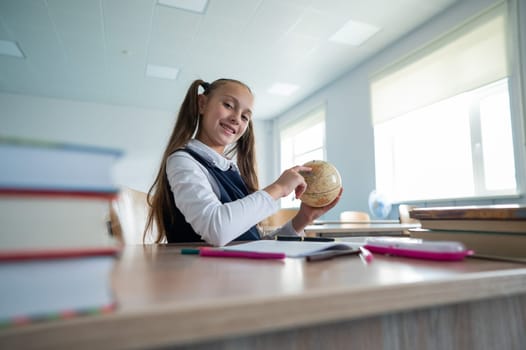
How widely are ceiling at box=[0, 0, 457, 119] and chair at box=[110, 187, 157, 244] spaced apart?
2.51 meters

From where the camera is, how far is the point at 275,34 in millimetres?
3693

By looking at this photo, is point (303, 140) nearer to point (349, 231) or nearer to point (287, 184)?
point (349, 231)

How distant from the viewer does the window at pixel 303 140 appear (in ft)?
18.1

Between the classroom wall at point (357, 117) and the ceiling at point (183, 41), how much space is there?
119 mm

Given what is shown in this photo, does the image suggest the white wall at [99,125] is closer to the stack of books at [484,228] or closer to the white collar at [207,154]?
the white collar at [207,154]

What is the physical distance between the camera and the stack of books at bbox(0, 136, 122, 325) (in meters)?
0.20

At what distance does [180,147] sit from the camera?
110 cm

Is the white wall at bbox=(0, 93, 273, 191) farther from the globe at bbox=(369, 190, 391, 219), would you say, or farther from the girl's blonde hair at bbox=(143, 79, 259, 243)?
the girl's blonde hair at bbox=(143, 79, 259, 243)

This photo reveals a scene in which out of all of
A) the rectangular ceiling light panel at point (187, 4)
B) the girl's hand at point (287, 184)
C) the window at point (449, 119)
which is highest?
the rectangular ceiling light panel at point (187, 4)

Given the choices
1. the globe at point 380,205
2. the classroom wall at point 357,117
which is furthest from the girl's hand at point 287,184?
the globe at point 380,205

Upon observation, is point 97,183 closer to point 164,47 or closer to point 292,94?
point 164,47

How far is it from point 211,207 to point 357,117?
4079 millimetres

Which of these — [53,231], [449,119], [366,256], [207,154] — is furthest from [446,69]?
[53,231]

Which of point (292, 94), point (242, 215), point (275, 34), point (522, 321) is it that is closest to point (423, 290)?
point (522, 321)
